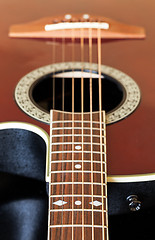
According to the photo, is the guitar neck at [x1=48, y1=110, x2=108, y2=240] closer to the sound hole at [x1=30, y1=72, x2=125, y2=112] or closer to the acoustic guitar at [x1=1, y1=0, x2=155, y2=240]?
the acoustic guitar at [x1=1, y1=0, x2=155, y2=240]

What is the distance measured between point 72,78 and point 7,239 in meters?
0.44

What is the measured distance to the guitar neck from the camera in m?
0.64

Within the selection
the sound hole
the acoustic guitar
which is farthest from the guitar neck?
the sound hole

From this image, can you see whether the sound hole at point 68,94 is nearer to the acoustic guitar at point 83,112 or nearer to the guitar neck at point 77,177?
the acoustic guitar at point 83,112

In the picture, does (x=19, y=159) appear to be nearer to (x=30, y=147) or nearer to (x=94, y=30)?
(x=30, y=147)

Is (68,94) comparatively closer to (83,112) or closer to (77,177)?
(83,112)

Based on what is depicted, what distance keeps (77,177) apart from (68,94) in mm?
347

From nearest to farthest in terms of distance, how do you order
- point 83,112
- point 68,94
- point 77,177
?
point 77,177 < point 83,112 < point 68,94

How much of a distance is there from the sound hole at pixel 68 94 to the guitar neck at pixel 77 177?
160mm

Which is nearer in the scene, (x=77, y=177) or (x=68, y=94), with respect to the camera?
(x=77, y=177)

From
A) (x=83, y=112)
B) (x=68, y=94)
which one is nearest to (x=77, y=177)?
(x=83, y=112)

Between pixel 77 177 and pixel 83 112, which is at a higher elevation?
pixel 83 112

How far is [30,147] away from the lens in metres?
0.87

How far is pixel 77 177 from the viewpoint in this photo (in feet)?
2.33
